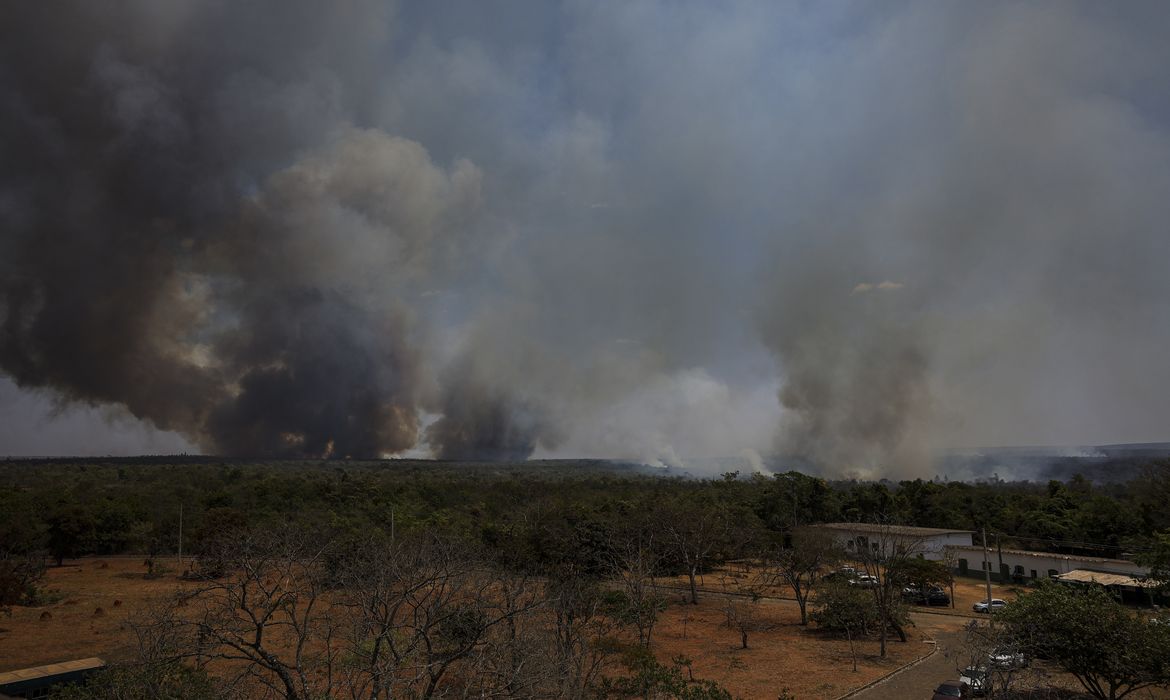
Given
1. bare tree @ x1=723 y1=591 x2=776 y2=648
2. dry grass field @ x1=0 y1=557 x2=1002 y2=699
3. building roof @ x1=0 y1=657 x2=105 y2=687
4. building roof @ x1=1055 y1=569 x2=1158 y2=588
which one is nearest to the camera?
building roof @ x1=0 y1=657 x2=105 y2=687

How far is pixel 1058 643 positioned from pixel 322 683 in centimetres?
2398

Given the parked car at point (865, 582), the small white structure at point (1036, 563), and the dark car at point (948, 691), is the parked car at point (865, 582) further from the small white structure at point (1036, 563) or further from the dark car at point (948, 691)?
the dark car at point (948, 691)

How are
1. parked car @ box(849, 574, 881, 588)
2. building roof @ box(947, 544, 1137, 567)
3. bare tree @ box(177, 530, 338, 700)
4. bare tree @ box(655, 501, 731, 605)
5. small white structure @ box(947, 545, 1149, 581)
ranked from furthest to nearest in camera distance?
building roof @ box(947, 544, 1137, 567) → small white structure @ box(947, 545, 1149, 581) → bare tree @ box(655, 501, 731, 605) → parked car @ box(849, 574, 881, 588) → bare tree @ box(177, 530, 338, 700)

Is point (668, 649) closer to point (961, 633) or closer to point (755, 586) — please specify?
point (961, 633)

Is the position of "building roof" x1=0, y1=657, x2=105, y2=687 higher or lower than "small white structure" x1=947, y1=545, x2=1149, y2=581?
higher

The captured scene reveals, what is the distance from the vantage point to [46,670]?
19.5 metres

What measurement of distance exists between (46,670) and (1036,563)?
192 ft

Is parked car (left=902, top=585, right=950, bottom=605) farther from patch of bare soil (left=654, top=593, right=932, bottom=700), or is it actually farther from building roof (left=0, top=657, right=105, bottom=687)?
building roof (left=0, top=657, right=105, bottom=687)

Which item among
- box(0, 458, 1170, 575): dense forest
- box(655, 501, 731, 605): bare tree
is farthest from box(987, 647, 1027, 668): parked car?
box(655, 501, 731, 605): bare tree

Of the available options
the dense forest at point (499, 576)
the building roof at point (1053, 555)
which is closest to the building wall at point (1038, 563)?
the building roof at point (1053, 555)

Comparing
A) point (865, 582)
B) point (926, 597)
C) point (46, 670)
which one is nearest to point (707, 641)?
point (865, 582)

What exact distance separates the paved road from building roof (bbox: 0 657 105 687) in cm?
2545

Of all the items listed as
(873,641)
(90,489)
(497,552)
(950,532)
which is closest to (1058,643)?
(873,641)

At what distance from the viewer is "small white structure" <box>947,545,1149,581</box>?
4291 centimetres
